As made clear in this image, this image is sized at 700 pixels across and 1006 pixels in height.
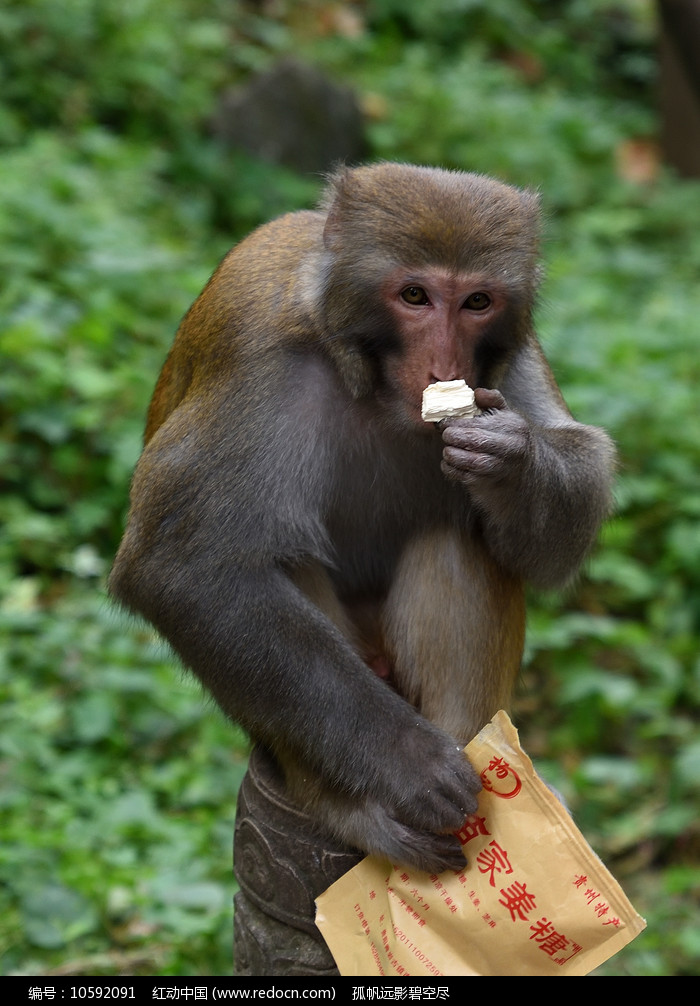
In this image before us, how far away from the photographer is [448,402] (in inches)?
113

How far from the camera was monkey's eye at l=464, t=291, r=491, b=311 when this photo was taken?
117 inches

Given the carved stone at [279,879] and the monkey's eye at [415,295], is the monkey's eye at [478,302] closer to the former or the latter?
the monkey's eye at [415,295]

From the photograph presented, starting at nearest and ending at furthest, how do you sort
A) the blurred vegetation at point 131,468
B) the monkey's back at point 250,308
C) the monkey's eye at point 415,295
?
the monkey's eye at point 415,295 → the monkey's back at point 250,308 → the blurred vegetation at point 131,468

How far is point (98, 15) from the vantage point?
30.7ft

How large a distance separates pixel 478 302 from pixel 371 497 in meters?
0.70

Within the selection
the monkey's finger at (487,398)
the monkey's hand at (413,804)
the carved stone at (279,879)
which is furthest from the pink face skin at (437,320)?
the carved stone at (279,879)

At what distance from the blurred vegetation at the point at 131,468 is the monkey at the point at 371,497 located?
602 millimetres

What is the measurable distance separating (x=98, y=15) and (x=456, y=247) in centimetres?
749

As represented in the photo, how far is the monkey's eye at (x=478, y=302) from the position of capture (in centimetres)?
297

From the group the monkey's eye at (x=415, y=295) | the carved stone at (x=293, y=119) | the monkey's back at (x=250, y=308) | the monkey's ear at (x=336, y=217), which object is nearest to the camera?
the monkey's eye at (x=415, y=295)

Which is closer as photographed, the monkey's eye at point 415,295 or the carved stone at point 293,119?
the monkey's eye at point 415,295

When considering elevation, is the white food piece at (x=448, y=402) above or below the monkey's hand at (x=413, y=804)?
above

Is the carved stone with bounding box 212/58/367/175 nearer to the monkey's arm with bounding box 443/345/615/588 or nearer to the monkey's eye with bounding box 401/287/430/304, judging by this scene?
the monkey's arm with bounding box 443/345/615/588

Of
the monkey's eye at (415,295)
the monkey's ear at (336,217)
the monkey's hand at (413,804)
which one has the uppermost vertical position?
the monkey's ear at (336,217)
